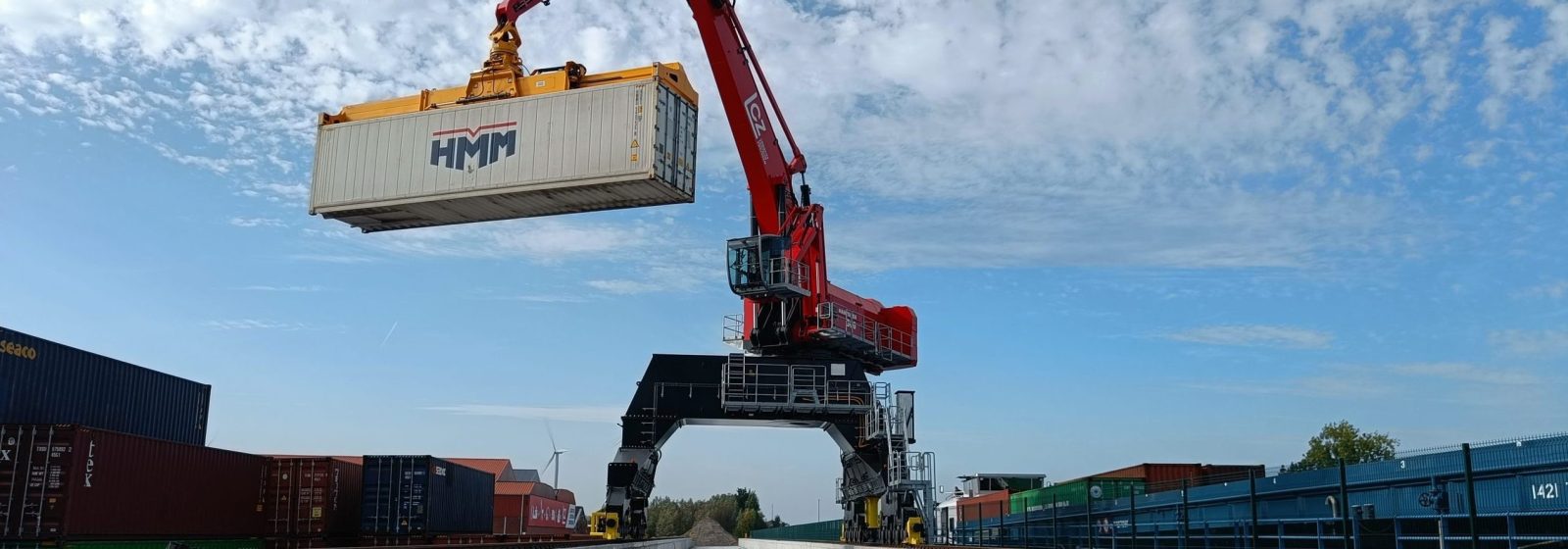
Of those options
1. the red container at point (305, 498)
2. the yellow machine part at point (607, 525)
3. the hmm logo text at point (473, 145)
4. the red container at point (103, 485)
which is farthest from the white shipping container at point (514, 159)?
the yellow machine part at point (607, 525)

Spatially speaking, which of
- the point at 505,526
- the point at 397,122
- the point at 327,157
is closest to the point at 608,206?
the point at 397,122

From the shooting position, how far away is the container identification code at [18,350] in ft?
70.7

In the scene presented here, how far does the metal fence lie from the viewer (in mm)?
16812

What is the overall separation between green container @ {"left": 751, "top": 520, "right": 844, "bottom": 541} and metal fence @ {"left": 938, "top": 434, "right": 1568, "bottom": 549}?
16698 mm

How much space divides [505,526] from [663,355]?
1332 inches

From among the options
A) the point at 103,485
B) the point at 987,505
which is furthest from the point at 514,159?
the point at 987,505

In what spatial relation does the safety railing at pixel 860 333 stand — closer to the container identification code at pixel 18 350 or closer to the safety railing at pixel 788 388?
the safety railing at pixel 788 388

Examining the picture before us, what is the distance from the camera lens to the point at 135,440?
75.9 ft

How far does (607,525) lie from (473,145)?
12.1 metres

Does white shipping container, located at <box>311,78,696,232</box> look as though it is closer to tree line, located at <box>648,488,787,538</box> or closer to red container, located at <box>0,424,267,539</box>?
red container, located at <box>0,424,267,539</box>

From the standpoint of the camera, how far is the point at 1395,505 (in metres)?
20.3

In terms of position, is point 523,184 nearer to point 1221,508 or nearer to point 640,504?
point 640,504

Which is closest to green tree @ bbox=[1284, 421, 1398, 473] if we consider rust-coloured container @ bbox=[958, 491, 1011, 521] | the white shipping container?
rust-coloured container @ bbox=[958, 491, 1011, 521]

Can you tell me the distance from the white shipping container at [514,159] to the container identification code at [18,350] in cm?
628
